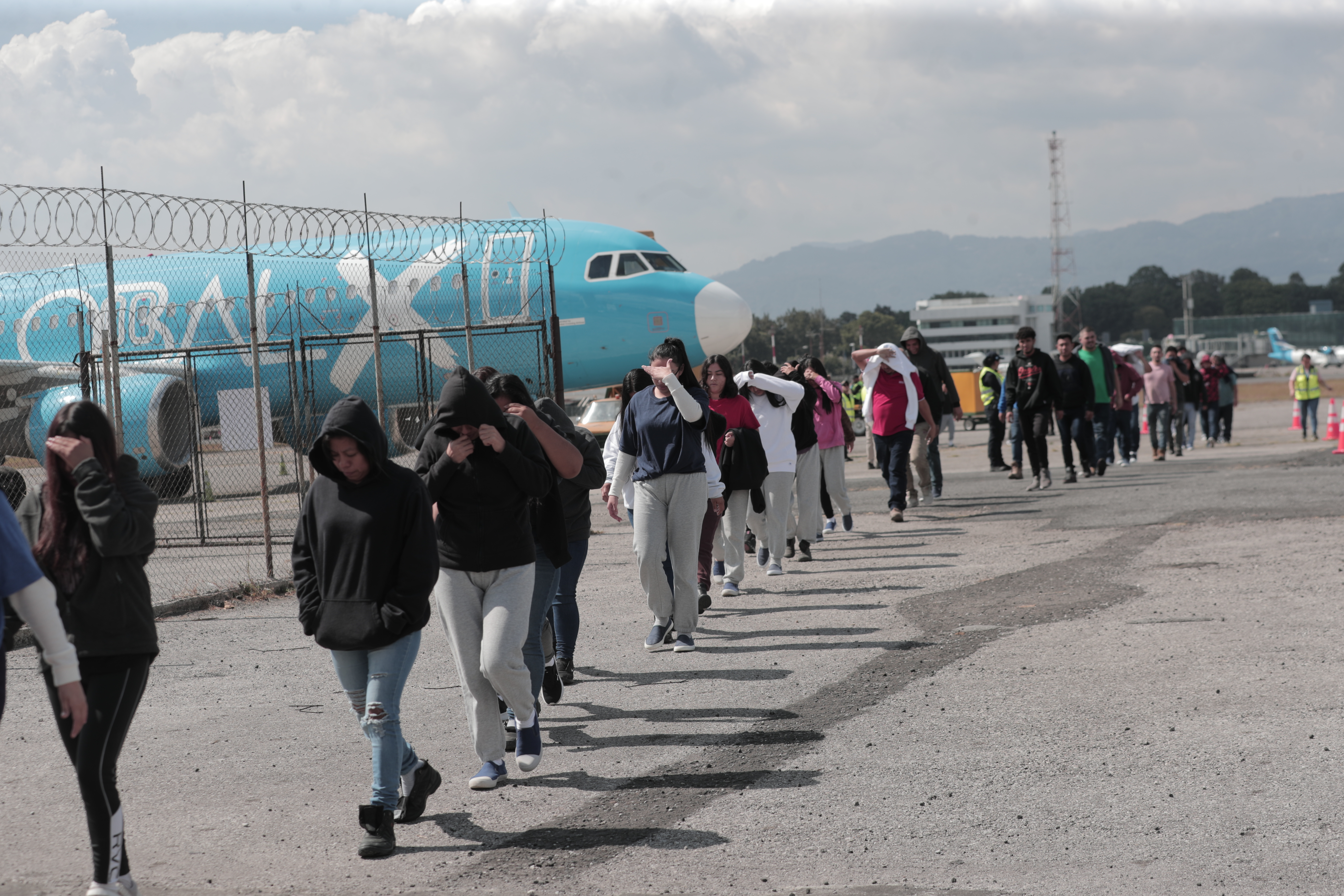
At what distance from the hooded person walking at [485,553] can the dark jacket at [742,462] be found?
4.39 meters

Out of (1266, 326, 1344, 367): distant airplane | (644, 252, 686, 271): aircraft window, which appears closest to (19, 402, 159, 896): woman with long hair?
(644, 252, 686, 271): aircraft window

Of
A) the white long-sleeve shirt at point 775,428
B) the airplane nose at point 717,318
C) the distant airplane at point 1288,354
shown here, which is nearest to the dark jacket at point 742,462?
the white long-sleeve shirt at point 775,428

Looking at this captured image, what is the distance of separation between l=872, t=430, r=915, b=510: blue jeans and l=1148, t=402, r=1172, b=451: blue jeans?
9.43m

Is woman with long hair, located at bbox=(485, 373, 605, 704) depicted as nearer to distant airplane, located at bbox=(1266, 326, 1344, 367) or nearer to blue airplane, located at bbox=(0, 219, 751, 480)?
blue airplane, located at bbox=(0, 219, 751, 480)

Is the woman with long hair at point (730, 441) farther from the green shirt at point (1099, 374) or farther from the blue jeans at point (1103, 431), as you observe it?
the blue jeans at point (1103, 431)

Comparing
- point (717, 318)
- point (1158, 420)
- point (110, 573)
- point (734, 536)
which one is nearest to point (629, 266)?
point (717, 318)

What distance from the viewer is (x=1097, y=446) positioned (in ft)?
64.1

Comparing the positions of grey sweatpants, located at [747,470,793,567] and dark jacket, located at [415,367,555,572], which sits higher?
dark jacket, located at [415,367,555,572]

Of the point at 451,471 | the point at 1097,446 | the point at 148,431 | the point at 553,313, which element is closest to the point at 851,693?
the point at 451,471

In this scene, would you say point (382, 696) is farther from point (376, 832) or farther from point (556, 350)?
point (556, 350)

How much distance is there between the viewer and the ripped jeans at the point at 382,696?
468 cm

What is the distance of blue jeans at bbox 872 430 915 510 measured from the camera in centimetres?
1450

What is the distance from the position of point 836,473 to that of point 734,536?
376cm

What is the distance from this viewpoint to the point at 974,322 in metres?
187
